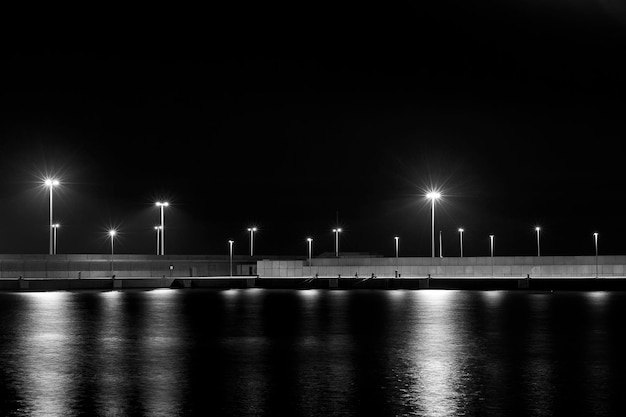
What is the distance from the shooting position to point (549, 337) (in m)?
33.3

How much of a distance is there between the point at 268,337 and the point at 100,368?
407 inches

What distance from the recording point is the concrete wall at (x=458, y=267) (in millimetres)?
92000

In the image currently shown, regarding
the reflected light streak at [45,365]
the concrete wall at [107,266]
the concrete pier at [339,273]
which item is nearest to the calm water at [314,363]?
the reflected light streak at [45,365]

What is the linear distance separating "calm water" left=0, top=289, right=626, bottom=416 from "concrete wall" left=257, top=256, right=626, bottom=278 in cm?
4482

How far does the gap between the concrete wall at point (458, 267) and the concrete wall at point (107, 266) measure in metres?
12.7

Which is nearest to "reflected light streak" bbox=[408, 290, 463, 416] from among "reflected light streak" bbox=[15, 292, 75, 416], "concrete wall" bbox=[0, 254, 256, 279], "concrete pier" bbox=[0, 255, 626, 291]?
"reflected light streak" bbox=[15, 292, 75, 416]

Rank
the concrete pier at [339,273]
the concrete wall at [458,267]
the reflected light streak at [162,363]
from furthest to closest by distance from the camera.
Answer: the concrete wall at [458,267]
the concrete pier at [339,273]
the reflected light streak at [162,363]

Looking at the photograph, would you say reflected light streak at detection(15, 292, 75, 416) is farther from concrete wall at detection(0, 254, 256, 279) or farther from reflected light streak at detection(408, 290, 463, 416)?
concrete wall at detection(0, 254, 256, 279)

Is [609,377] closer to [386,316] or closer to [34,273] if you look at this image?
[386,316]

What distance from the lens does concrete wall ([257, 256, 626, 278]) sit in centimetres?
9200

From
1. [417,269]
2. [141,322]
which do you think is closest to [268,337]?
[141,322]

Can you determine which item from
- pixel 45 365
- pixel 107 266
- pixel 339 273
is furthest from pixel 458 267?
pixel 45 365

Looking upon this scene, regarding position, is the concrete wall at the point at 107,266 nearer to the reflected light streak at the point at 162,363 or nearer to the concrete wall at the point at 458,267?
the concrete wall at the point at 458,267

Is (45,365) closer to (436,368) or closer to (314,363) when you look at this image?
(314,363)
